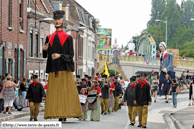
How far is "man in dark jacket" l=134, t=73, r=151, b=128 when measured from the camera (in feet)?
53.9

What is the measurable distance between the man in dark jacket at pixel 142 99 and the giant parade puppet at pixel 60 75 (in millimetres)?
6230

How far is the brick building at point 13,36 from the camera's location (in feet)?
93.7

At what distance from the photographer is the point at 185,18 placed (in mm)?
145875

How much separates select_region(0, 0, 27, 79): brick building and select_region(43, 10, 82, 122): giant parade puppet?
18.1 m

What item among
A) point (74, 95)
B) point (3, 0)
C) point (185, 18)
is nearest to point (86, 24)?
point (3, 0)

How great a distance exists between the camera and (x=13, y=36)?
3056 cm

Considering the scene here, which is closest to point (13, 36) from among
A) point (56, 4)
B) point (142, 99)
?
point (56, 4)

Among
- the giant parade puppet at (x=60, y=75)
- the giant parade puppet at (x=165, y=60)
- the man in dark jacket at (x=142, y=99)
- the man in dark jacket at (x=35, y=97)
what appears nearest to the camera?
the giant parade puppet at (x=60, y=75)

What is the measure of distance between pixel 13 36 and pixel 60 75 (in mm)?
20886

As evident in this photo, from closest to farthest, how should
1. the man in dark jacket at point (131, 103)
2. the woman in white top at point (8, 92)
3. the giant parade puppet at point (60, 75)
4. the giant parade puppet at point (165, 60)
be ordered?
the giant parade puppet at point (60, 75), the man in dark jacket at point (131, 103), the giant parade puppet at point (165, 60), the woman in white top at point (8, 92)

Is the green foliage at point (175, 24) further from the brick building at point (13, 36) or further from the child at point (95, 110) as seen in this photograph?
the child at point (95, 110)

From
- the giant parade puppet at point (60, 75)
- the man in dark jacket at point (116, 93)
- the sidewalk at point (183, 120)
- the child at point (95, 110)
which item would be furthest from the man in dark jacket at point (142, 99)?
the man in dark jacket at point (116, 93)

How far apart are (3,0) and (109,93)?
9.74m

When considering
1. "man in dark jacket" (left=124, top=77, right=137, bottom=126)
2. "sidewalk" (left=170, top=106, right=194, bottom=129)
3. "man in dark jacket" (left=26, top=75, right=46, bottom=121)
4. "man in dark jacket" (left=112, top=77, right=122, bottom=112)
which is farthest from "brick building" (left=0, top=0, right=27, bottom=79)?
"man in dark jacket" (left=124, top=77, right=137, bottom=126)
